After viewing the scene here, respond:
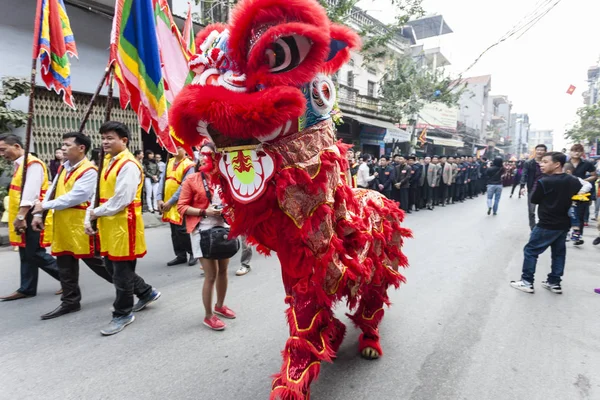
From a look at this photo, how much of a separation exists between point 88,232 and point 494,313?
3.82 meters

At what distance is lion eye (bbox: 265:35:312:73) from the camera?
156 centimetres

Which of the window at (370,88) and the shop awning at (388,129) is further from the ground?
the window at (370,88)

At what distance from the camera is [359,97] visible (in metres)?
16.3

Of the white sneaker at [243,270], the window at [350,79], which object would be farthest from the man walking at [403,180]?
the window at [350,79]

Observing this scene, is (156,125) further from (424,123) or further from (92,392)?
(424,123)

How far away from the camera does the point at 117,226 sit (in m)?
3.04

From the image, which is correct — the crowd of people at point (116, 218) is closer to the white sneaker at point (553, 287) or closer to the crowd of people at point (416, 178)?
the white sneaker at point (553, 287)

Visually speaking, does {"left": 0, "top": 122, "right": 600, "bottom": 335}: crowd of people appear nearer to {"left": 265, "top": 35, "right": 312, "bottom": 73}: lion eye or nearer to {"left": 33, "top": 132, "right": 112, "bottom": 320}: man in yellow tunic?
{"left": 33, "top": 132, "right": 112, "bottom": 320}: man in yellow tunic

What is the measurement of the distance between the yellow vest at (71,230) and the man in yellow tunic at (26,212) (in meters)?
0.42

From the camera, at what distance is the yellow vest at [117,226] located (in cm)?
302

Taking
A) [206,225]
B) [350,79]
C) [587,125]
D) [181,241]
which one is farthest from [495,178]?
[587,125]

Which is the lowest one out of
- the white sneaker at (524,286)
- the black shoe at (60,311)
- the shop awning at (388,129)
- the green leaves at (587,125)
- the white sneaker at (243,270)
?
the black shoe at (60,311)

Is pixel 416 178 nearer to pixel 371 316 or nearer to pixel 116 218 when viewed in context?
pixel 371 316

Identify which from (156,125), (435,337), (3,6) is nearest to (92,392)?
(156,125)
